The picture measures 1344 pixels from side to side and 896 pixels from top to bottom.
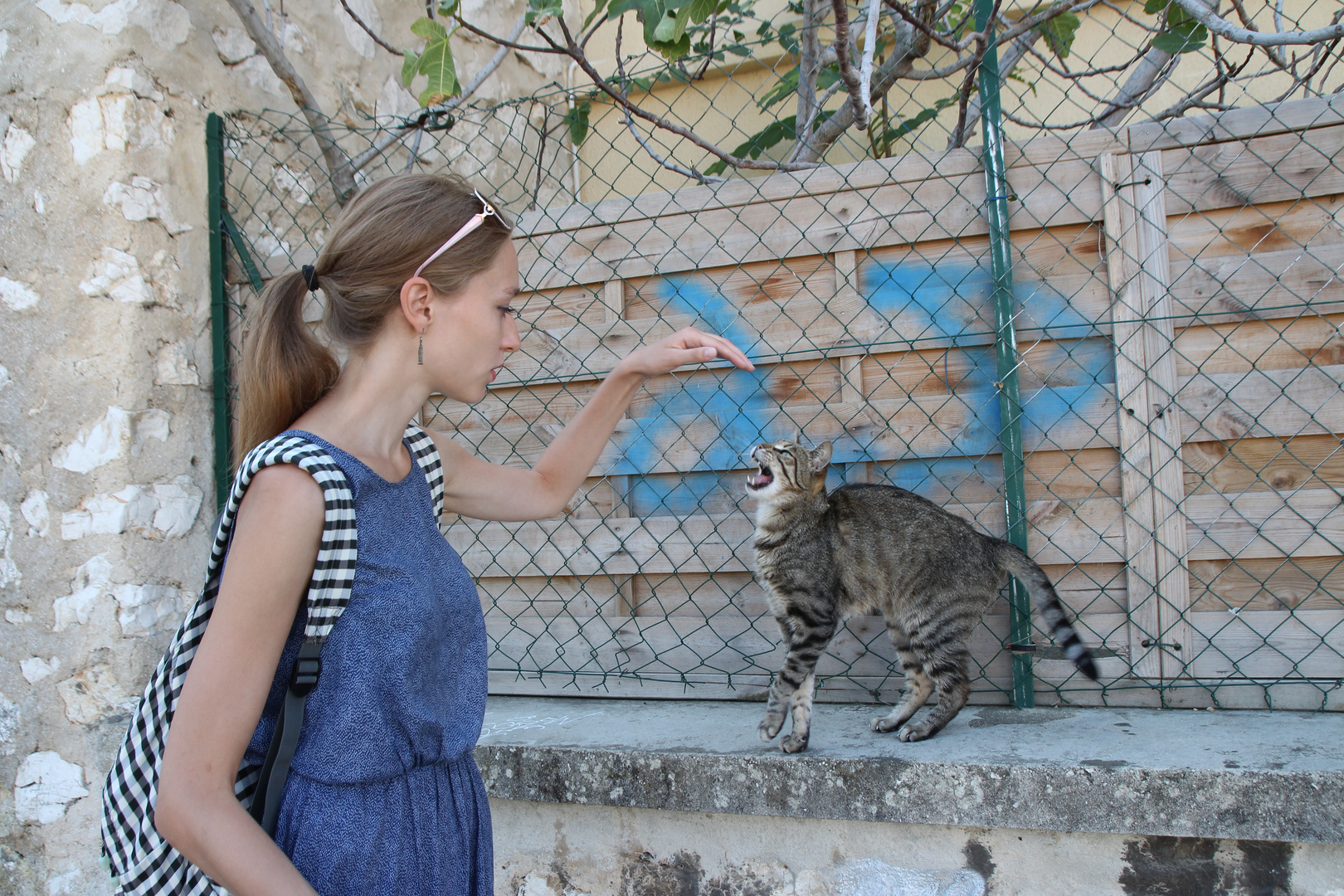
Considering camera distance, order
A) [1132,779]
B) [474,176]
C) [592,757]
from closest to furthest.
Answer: [1132,779], [592,757], [474,176]

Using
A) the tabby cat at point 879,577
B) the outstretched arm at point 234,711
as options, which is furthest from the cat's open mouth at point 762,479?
the outstretched arm at point 234,711

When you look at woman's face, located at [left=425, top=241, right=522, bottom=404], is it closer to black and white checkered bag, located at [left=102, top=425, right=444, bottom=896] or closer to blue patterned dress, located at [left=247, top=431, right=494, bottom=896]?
blue patterned dress, located at [left=247, top=431, right=494, bottom=896]

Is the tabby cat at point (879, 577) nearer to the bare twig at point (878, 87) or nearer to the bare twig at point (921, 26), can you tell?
the bare twig at point (921, 26)

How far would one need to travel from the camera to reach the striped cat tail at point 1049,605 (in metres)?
2.50

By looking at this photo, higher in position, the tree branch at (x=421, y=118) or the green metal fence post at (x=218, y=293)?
the tree branch at (x=421, y=118)

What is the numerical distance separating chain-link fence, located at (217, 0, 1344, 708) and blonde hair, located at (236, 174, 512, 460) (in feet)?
5.51

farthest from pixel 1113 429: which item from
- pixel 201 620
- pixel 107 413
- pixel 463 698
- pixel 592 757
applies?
pixel 107 413

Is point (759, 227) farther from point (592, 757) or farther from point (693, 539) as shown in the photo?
point (592, 757)

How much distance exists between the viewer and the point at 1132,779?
2.13m

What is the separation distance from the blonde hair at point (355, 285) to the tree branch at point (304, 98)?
2.35 metres

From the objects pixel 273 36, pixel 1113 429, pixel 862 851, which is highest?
pixel 273 36

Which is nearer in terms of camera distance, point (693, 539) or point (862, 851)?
point (862, 851)

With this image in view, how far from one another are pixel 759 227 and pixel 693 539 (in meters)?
1.17

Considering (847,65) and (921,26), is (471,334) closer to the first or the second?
(847,65)
